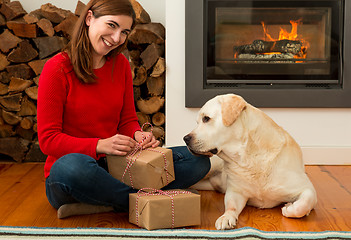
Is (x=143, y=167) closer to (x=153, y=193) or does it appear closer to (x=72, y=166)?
(x=153, y=193)

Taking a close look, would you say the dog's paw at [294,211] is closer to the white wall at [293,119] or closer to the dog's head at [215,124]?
the dog's head at [215,124]

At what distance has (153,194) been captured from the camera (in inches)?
68.9

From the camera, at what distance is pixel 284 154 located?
191 centimetres

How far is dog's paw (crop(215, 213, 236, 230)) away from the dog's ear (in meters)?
0.37

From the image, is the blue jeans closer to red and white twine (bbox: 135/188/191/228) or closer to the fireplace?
red and white twine (bbox: 135/188/191/228)

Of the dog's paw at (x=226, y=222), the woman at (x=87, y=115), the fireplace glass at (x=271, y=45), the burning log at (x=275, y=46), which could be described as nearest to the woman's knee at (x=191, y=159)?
the woman at (x=87, y=115)

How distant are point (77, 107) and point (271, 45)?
5.26 ft

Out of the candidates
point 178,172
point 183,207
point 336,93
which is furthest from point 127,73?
point 336,93

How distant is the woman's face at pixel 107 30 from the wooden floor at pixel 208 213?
0.71 m

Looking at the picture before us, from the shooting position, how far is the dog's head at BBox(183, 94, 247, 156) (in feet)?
6.04

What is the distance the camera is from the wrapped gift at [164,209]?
5.51ft

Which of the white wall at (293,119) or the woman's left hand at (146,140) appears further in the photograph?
the white wall at (293,119)

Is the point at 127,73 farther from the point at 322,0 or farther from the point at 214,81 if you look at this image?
the point at 322,0

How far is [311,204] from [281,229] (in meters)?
0.20
